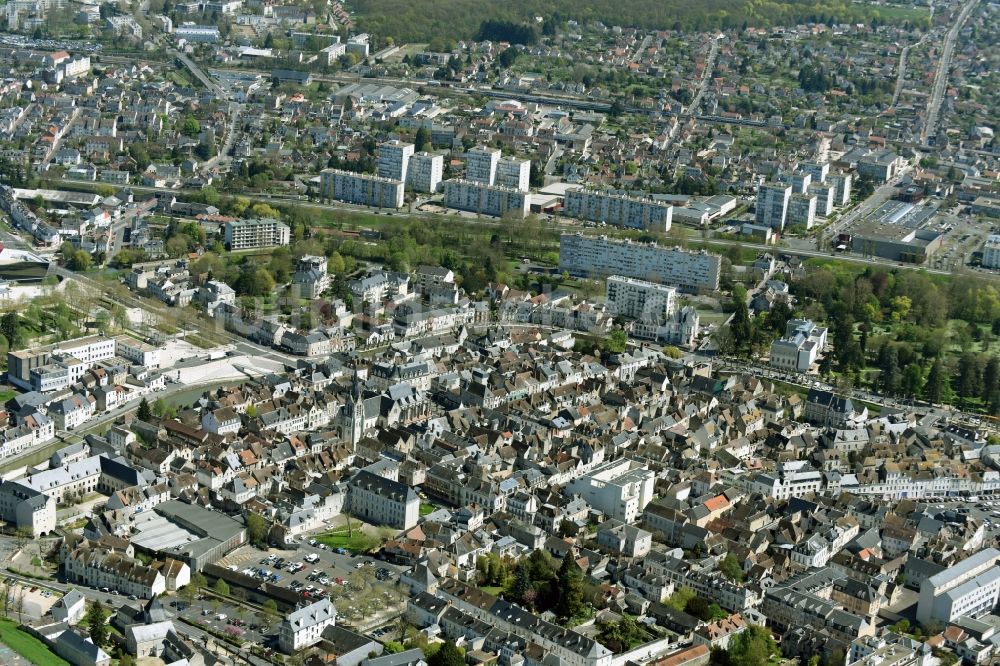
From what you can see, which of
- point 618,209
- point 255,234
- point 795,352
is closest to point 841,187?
point 618,209

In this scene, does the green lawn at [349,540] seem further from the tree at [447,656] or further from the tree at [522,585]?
the tree at [447,656]

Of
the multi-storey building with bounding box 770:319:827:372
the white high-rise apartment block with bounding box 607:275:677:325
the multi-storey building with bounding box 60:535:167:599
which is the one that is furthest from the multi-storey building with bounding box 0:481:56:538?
the multi-storey building with bounding box 770:319:827:372

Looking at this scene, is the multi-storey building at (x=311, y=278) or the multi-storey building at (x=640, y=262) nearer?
the multi-storey building at (x=311, y=278)

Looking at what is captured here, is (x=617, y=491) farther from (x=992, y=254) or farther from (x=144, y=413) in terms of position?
(x=992, y=254)

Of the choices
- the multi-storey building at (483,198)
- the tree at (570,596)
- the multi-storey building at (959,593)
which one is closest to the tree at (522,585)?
the tree at (570,596)

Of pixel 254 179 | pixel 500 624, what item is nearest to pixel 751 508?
pixel 500 624

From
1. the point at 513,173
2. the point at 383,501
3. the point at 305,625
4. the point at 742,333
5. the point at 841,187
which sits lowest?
the point at 305,625

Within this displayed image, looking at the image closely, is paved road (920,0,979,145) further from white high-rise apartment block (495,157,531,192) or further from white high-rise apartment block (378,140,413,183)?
white high-rise apartment block (378,140,413,183)
